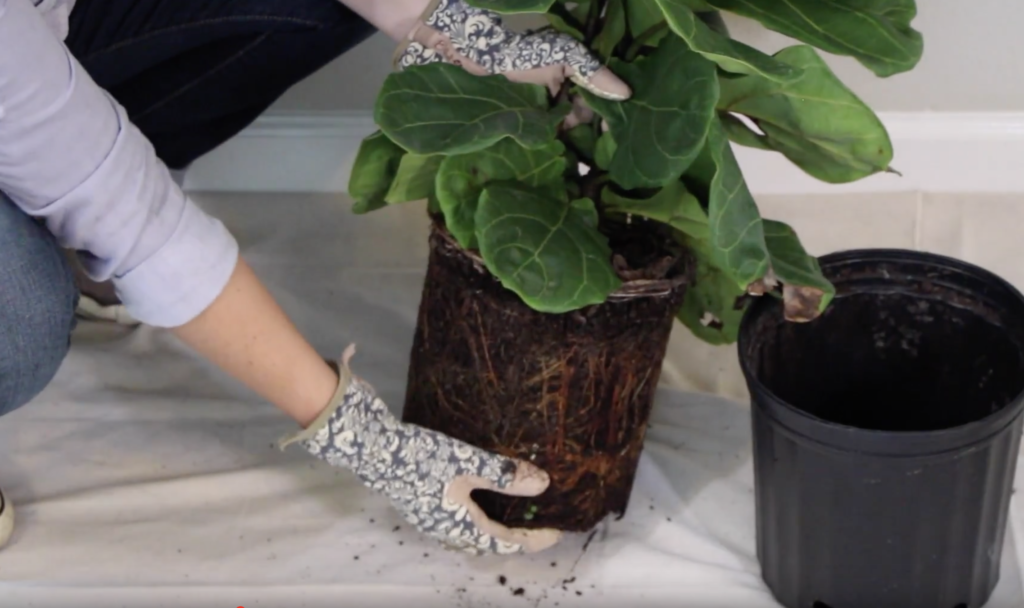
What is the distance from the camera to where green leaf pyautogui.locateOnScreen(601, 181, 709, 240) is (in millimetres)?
931

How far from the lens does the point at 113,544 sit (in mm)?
1075

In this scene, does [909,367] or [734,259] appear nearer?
[734,259]

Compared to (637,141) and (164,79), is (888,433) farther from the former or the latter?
(164,79)

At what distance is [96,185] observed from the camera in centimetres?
83

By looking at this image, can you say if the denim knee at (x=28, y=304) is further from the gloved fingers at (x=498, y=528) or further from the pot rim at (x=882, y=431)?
the pot rim at (x=882, y=431)

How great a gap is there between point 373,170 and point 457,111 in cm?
15

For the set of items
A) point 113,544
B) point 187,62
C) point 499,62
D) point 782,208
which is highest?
point 499,62

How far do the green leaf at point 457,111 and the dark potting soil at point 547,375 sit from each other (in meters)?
0.14

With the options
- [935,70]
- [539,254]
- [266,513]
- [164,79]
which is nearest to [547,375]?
[539,254]

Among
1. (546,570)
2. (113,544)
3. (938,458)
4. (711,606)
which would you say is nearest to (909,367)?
(938,458)

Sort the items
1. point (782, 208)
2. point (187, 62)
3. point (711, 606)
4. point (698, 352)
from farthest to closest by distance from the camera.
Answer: point (782, 208) → point (698, 352) → point (187, 62) → point (711, 606)

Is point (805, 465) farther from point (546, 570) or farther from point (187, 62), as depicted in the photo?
point (187, 62)

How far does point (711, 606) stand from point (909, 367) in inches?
11.7

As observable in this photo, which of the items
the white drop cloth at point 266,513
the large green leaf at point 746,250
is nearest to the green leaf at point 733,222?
the large green leaf at point 746,250
